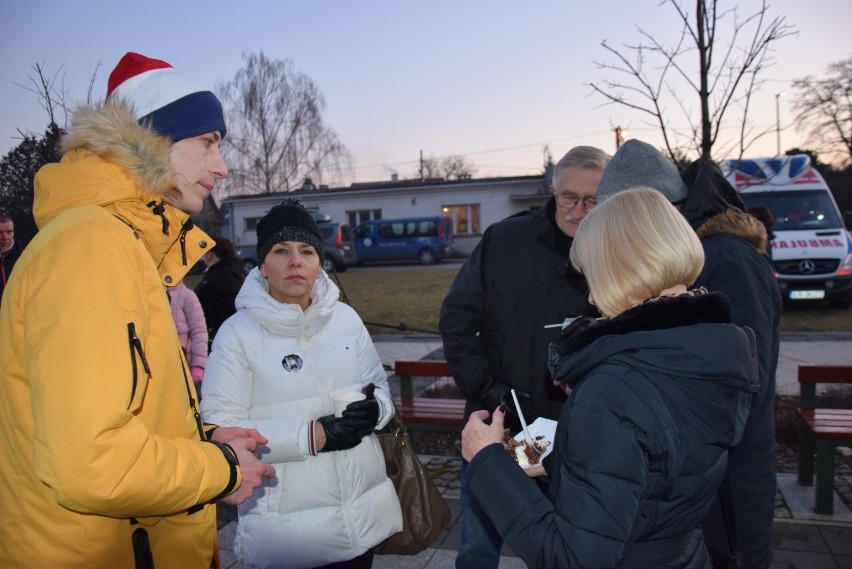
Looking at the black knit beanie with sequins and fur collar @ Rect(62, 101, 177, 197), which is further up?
fur collar @ Rect(62, 101, 177, 197)

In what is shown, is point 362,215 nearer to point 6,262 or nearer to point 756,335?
point 6,262

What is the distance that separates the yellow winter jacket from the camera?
1.25m

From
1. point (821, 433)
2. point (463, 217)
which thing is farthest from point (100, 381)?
point (463, 217)

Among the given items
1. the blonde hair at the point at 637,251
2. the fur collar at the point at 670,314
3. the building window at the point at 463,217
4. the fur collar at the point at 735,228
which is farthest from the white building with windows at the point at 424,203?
the fur collar at the point at 670,314

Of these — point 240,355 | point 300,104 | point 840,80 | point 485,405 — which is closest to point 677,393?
point 485,405

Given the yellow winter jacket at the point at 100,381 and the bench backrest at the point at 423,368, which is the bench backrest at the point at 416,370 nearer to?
the bench backrest at the point at 423,368

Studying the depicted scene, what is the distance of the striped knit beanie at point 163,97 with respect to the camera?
168 cm

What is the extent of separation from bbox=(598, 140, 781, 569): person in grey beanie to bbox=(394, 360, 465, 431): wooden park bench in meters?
2.27

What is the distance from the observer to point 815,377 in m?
4.55

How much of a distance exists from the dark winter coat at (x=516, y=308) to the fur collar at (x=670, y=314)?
132 cm

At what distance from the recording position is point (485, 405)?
2904 mm

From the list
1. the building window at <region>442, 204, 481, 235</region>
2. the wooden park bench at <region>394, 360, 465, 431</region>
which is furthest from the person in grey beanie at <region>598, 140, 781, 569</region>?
the building window at <region>442, 204, 481, 235</region>

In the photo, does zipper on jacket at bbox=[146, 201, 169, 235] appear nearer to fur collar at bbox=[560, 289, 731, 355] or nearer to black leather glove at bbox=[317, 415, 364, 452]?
black leather glove at bbox=[317, 415, 364, 452]

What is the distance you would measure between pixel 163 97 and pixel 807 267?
42.7 feet
